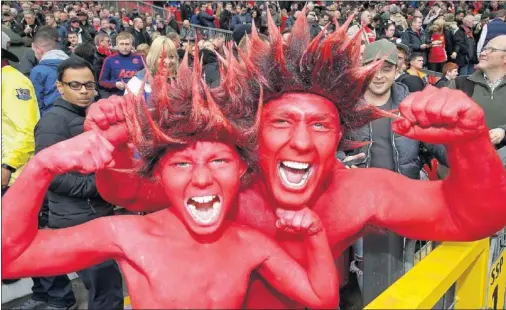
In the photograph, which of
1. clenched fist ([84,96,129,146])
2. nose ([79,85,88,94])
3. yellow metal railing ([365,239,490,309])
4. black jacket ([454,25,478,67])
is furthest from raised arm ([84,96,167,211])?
black jacket ([454,25,478,67])

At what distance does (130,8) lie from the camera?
1421cm

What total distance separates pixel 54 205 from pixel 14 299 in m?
1.20

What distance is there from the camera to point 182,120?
5.21ft

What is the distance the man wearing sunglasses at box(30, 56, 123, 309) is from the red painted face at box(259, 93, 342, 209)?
1.32 m

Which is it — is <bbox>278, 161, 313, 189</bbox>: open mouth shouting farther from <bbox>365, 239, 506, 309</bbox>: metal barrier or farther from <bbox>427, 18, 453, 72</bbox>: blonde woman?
<bbox>427, 18, 453, 72</bbox>: blonde woman

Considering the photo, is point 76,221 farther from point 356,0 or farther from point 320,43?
point 356,0

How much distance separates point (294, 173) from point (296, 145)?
98mm

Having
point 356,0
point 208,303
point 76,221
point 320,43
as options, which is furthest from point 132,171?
point 356,0

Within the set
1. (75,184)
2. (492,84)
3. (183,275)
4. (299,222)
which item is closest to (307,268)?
(299,222)

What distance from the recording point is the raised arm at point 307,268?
62.5 inches

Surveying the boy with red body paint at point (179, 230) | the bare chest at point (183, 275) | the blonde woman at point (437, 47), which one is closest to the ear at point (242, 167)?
the boy with red body paint at point (179, 230)

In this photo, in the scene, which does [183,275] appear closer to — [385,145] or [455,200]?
[455,200]

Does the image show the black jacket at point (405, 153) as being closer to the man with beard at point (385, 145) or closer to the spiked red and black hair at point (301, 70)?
the man with beard at point (385, 145)

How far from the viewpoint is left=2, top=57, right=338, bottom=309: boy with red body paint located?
1556 mm
